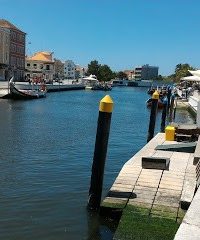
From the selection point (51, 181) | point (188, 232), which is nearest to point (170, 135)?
point (51, 181)

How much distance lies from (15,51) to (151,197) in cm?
10244

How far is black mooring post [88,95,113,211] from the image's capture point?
407 inches

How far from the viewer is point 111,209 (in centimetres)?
1002

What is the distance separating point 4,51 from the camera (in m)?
101

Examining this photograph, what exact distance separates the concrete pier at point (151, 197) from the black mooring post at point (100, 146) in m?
0.37

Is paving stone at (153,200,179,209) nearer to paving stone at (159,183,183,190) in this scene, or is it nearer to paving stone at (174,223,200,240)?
paving stone at (159,183,183,190)

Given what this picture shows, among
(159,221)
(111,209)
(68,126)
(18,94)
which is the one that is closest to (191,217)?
(159,221)

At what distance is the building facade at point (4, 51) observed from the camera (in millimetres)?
98812

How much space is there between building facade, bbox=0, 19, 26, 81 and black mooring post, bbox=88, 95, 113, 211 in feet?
307

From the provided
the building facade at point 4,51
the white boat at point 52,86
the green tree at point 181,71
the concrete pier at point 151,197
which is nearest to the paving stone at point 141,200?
the concrete pier at point 151,197

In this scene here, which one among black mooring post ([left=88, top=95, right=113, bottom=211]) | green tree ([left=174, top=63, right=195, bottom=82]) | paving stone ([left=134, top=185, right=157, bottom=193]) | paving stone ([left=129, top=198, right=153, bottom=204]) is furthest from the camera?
green tree ([left=174, top=63, right=195, bottom=82])

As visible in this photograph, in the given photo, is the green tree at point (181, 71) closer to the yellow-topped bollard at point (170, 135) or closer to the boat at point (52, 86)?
the boat at point (52, 86)

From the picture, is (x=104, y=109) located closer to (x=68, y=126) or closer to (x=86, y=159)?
(x=86, y=159)

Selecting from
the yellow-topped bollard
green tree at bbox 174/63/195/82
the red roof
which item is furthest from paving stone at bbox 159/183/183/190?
green tree at bbox 174/63/195/82
